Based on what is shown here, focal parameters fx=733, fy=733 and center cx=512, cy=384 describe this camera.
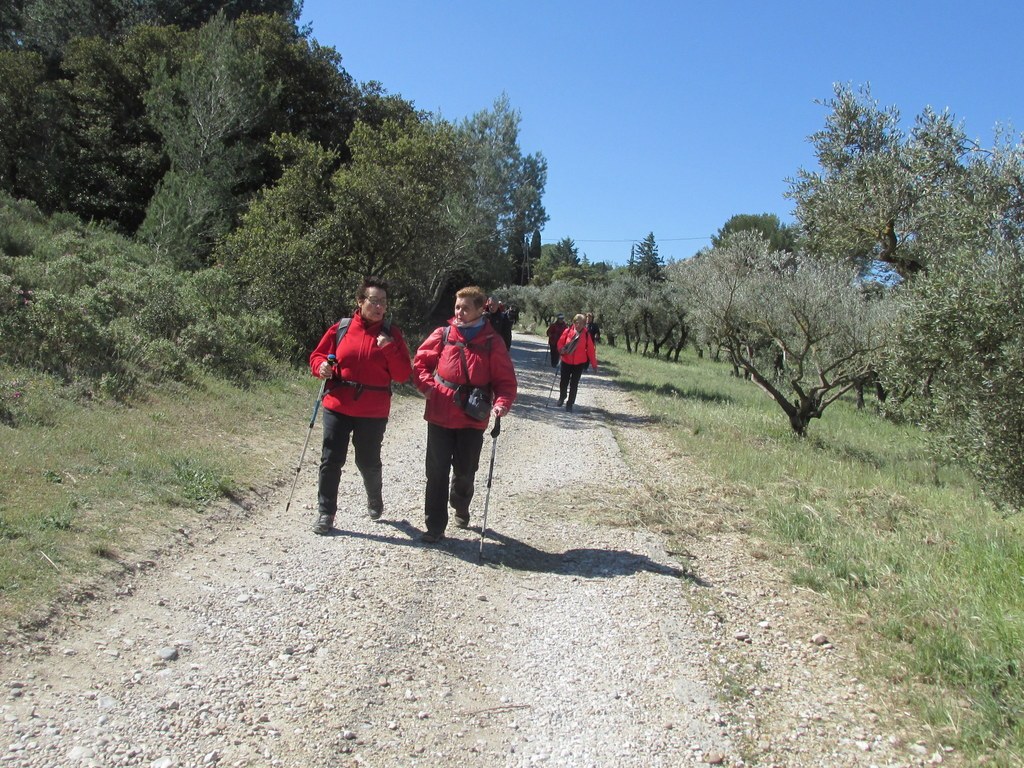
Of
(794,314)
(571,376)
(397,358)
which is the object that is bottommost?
(571,376)

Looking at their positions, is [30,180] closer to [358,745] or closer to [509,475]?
[509,475]

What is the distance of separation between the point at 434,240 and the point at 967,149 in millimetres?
11277

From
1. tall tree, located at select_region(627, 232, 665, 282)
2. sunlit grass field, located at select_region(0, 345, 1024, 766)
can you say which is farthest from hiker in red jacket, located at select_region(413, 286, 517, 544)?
tall tree, located at select_region(627, 232, 665, 282)

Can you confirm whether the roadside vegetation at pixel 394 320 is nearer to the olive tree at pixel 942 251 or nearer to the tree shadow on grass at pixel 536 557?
the olive tree at pixel 942 251

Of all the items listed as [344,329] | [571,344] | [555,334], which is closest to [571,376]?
[571,344]

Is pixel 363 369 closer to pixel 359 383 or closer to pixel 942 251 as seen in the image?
pixel 359 383

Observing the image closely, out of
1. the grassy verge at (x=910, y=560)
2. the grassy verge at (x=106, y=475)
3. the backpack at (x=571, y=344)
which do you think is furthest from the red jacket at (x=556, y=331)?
the grassy verge at (x=106, y=475)

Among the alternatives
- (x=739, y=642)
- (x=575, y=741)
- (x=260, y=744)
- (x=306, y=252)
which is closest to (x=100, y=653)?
(x=260, y=744)

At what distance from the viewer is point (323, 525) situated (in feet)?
19.9

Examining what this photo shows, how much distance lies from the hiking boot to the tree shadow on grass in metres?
0.07

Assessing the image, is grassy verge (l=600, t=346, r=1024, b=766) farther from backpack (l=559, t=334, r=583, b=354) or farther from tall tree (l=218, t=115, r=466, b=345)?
tall tree (l=218, t=115, r=466, b=345)

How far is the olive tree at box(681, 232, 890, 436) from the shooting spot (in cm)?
1334

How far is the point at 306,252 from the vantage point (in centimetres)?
1530

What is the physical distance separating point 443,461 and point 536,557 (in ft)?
3.64
